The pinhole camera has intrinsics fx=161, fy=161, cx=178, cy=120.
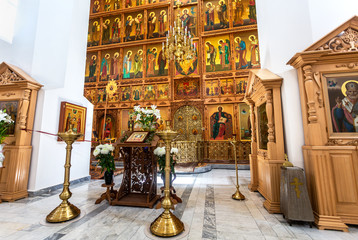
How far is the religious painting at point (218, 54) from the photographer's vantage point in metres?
9.13

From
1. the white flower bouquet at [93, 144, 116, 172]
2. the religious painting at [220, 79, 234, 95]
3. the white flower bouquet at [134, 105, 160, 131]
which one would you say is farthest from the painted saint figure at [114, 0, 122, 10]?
the white flower bouquet at [93, 144, 116, 172]

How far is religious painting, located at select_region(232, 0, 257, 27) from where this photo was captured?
9125mm

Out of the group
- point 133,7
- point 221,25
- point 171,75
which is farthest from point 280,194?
point 133,7

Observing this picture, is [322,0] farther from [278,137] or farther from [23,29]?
[23,29]

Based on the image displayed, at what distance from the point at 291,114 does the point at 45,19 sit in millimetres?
5913

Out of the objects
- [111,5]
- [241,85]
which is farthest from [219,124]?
[111,5]

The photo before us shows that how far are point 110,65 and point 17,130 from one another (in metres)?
8.23

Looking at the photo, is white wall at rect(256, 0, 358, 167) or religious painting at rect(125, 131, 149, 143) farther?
religious painting at rect(125, 131, 149, 143)

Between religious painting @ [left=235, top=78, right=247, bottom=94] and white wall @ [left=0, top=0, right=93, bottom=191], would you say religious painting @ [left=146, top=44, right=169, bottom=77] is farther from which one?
white wall @ [left=0, top=0, right=93, bottom=191]

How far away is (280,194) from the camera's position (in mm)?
2516

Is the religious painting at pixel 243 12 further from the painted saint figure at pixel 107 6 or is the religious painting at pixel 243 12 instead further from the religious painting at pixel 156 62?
the painted saint figure at pixel 107 6

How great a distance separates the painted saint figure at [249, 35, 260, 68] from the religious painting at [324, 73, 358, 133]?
22.8 ft

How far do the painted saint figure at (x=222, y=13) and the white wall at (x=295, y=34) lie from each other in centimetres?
720

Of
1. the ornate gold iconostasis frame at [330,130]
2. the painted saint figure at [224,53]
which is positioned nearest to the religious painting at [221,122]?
the painted saint figure at [224,53]
